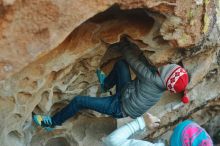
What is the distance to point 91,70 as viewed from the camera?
10.7 feet

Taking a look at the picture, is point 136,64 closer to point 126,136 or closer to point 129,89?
point 129,89

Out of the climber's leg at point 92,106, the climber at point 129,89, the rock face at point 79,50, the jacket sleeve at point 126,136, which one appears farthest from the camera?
the climber's leg at point 92,106

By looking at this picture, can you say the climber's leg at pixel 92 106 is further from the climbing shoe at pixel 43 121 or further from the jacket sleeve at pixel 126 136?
the jacket sleeve at pixel 126 136

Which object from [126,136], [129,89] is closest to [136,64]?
[129,89]

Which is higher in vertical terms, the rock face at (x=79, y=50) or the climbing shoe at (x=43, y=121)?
the rock face at (x=79, y=50)

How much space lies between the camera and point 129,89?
309 centimetres

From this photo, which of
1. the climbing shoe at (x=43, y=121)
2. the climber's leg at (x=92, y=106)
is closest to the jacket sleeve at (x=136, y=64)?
the climber's leg at (x=92, y=106)

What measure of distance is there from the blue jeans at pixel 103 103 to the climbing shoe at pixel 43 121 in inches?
2.0

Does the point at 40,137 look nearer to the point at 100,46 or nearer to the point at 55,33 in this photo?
the point at 100,46

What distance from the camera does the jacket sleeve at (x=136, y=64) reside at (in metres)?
3.01

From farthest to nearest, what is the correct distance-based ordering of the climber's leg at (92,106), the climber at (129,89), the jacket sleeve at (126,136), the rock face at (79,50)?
the climber's leg at (92,106)
the climber at (129,89)
the jacket sleeve at (126,136)
the rock face at (79,50)

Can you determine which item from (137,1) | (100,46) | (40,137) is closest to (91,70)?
(100,46)

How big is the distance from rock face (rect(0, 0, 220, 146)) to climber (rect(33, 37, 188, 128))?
0.31 ft

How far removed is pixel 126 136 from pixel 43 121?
691mm
